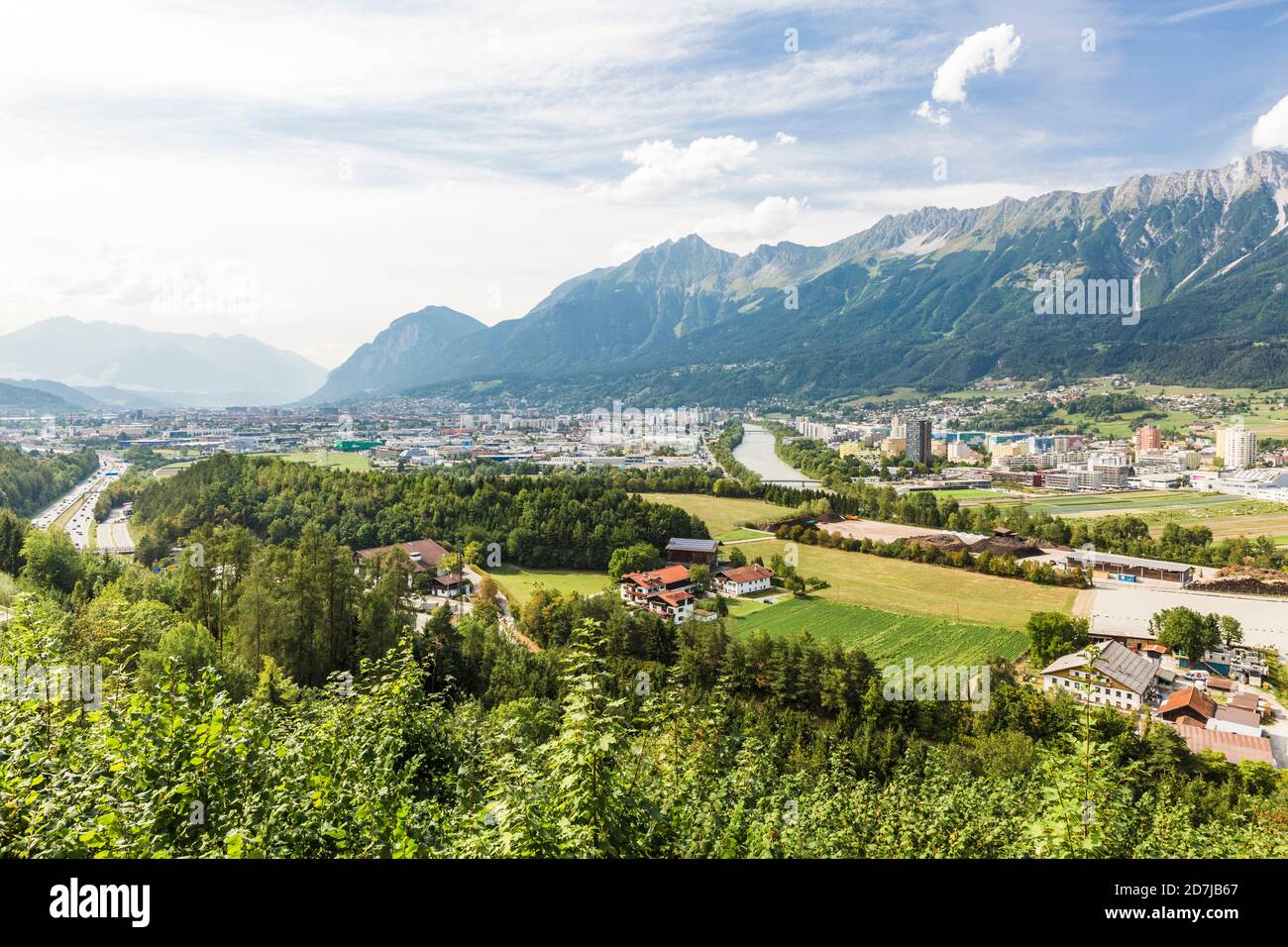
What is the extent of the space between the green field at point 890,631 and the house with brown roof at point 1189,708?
2818 millimetres

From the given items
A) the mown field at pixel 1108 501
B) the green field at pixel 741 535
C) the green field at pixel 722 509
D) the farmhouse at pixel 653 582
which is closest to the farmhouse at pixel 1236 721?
the farmhouse at pixel 653 582

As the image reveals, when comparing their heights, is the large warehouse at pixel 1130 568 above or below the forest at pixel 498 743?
below

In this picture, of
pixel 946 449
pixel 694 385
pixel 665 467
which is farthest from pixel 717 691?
pixel 694 385

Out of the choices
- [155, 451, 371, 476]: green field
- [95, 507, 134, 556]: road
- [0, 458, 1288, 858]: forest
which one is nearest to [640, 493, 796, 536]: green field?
[0, 458, 1288, 858]: forest

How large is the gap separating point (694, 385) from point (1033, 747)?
284ft

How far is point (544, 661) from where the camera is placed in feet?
39.7

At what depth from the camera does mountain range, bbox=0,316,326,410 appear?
107 meters

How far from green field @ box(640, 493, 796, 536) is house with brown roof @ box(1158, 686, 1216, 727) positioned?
1398cm

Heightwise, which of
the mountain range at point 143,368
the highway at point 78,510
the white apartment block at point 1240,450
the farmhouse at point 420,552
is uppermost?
the mountain range at point 143,368

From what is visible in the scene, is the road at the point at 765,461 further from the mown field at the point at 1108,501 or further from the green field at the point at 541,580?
the green field at the point at 541,580

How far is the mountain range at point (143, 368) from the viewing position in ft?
350
